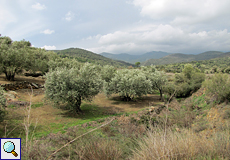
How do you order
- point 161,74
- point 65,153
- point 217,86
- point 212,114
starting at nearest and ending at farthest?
1. point 65,153
2. point 212,114
3. point 217,86
4. point 161,74

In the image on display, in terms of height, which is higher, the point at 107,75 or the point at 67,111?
the point at 107,75

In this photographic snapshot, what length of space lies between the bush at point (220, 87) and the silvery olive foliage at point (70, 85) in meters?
12.8

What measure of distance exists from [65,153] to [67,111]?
45.2 feet

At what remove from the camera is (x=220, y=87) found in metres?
13.8

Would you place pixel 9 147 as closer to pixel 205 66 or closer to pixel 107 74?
pixel 107 74

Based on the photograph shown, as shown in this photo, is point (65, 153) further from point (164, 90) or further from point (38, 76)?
point (38, 76)

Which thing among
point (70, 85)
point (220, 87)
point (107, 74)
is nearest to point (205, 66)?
point (107, 74)

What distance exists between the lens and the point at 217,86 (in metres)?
14.2

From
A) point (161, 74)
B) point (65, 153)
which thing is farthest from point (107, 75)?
point (65, 153)

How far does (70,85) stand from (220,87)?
1593cm

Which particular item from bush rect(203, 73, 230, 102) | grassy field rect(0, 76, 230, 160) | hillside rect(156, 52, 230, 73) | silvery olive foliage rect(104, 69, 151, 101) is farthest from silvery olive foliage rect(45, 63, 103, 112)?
hillside rect(156, 52, 230, 73)

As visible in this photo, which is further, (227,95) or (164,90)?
(164,90)

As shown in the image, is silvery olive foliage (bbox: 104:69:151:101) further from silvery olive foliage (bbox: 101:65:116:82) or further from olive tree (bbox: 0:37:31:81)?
olive tree (bbox: 0:37:31:81)

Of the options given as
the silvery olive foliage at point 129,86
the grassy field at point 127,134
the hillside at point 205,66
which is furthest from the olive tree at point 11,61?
the hillside at point 205,66
